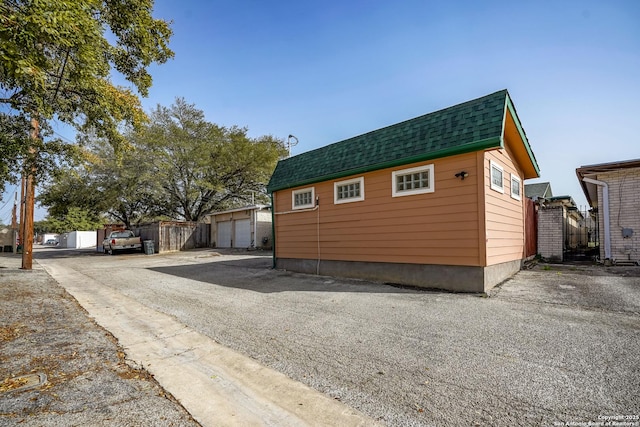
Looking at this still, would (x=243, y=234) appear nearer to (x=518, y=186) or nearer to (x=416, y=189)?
(x=416, y=189)

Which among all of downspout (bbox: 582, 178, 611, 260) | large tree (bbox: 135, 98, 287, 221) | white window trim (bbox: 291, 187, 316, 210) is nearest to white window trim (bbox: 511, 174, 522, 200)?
downspout (bbox: 582, 178, 611, 260)

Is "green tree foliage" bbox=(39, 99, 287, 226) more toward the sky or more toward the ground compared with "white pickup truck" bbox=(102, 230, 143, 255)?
more toward the sky

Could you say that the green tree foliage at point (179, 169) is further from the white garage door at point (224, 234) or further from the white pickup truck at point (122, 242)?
the white pickup truck at point (122, 242)

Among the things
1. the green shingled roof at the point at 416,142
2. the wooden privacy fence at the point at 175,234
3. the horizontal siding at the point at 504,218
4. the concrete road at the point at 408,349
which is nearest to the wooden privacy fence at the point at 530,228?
the horizontal siding at the point at 504,218

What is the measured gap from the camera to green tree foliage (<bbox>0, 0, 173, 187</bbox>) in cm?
359

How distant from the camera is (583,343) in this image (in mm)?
3490

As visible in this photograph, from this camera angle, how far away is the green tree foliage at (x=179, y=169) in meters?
23.2

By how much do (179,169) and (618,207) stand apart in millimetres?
25829

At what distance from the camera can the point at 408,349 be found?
3.51 metres

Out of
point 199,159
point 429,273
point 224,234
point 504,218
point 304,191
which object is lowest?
point 429,273

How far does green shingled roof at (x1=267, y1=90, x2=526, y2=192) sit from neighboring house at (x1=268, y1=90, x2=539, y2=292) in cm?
3

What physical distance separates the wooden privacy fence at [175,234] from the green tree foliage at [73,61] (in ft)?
41.0

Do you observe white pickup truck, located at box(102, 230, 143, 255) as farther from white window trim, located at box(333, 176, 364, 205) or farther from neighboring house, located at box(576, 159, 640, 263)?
neighboring house, located at box(576, 159, 640, 263)

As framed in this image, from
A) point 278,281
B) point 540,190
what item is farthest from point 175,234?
point 540,190
